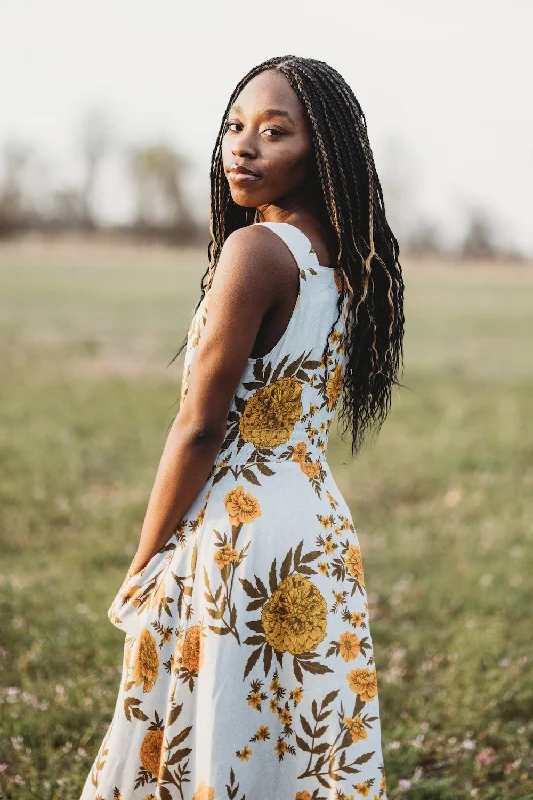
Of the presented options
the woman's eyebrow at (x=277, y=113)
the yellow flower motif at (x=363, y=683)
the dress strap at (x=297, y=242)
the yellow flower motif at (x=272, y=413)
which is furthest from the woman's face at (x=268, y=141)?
the yellow flower motif at (x=363, y=683)

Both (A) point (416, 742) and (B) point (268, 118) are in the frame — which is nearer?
(B) point (268, 118)

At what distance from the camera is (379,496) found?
332 inches

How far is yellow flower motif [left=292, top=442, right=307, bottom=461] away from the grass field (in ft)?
6.32

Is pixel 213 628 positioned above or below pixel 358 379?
below

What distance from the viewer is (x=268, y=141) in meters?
2.42

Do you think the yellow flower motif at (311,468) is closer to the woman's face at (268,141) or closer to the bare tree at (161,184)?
the woman's face at (268,141)

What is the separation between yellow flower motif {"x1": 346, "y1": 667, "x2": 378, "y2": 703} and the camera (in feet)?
8.12

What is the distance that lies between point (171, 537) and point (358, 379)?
0.78m

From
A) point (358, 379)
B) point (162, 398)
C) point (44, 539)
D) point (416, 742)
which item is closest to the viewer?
point (358, 379)

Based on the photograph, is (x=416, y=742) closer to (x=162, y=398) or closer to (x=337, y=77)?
(x=337, y=77)

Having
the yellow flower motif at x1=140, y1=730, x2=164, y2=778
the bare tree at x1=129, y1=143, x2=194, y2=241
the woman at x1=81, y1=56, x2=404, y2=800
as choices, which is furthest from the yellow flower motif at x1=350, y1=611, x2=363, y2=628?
the bare tree at x1=129, y1=143, x2=194, y2=241

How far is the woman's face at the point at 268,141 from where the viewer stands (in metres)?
2.41

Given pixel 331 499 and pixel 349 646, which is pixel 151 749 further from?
pixel 331 499

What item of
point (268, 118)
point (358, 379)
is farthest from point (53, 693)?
→ point (268, 118)
